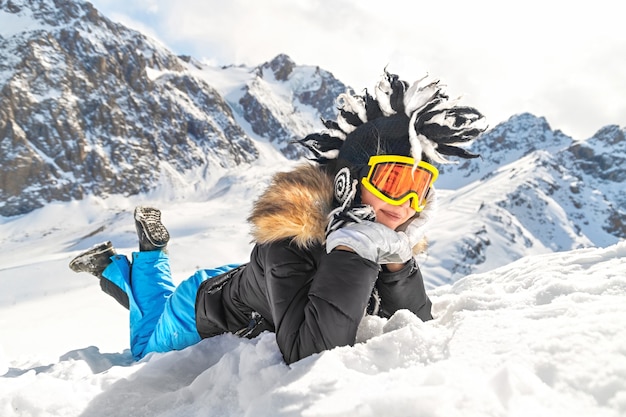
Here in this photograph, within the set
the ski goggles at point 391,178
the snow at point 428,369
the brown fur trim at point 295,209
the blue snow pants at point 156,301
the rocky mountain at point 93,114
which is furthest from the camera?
the rocky mountain at point 93,114

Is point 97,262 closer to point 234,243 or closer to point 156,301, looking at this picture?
point 156,301

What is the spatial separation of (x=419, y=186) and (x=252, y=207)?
1082mm

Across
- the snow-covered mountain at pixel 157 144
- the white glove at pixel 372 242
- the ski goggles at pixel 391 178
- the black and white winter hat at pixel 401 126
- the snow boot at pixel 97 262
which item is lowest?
the snow boot at pixel 97 262

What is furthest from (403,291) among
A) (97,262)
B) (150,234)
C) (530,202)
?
(530,202)

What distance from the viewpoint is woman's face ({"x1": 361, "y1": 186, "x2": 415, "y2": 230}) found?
2502 millimetres

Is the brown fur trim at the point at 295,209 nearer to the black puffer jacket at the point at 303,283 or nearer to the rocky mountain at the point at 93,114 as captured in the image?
the black puffer jacket at the point at 303,283

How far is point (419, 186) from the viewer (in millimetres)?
2611

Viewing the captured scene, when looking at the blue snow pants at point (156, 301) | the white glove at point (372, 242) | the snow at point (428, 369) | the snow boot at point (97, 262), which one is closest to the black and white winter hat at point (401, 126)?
the white glove at point (372, 242)

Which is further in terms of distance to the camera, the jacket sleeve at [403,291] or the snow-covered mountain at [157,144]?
the snow-covered mountain at [157,144]

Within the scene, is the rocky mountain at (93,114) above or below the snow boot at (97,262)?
above

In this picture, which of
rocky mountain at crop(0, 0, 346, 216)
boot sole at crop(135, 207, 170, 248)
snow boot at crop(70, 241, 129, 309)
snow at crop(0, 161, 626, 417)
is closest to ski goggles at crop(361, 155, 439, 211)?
snow at crop(0, 161, 626, 417)

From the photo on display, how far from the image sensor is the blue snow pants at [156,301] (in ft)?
11.6

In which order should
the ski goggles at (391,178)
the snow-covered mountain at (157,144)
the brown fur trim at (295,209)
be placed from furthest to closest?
the snow-covered mountain at (157,144) → the ski goggles at (391,178) → the brown fur trim at (295,209)

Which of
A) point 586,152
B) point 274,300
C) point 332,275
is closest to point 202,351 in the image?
point 274,300
